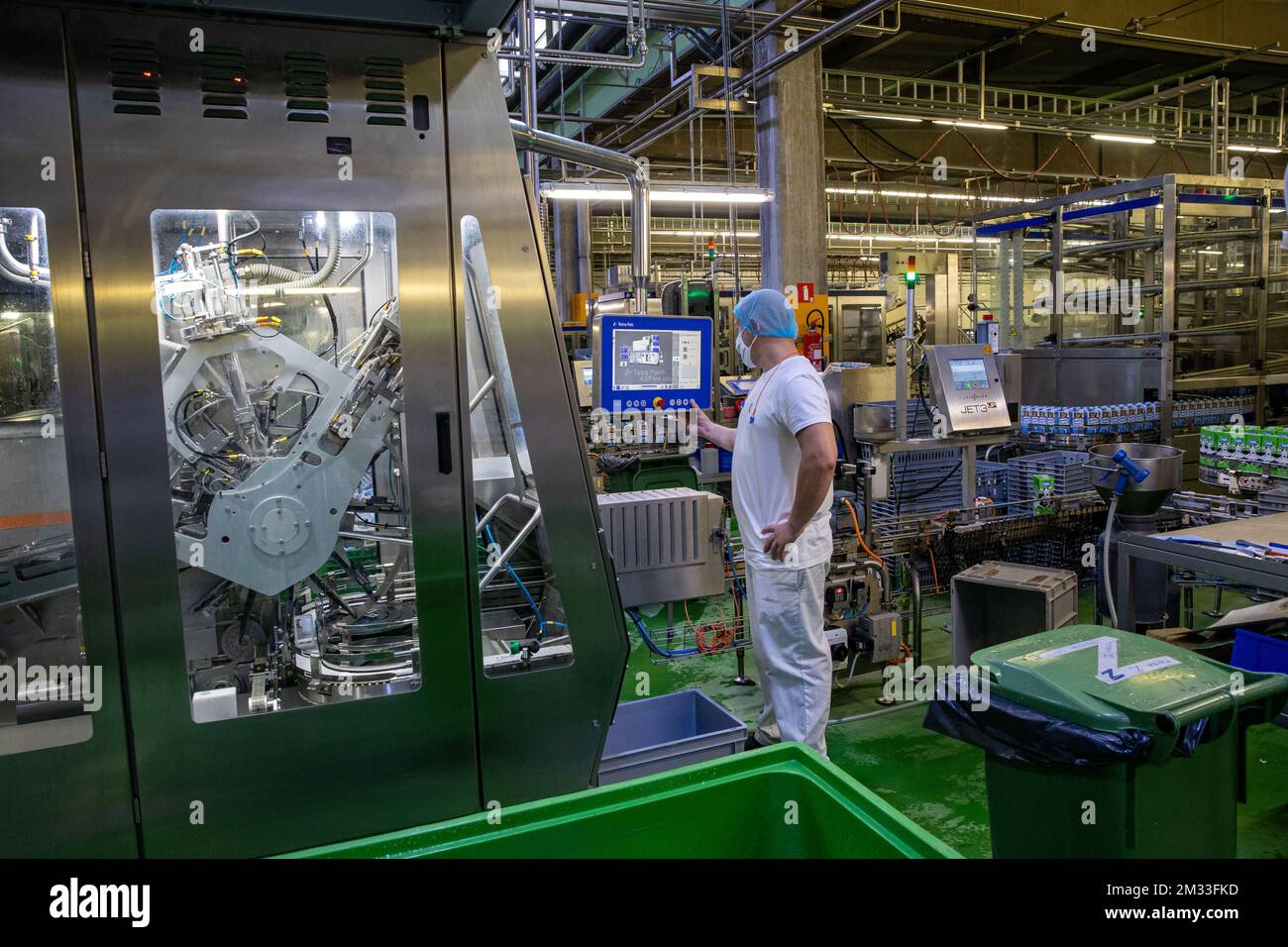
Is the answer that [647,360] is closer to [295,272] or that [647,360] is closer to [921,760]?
[295,272]

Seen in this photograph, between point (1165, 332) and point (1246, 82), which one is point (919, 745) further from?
point (1246, 82)

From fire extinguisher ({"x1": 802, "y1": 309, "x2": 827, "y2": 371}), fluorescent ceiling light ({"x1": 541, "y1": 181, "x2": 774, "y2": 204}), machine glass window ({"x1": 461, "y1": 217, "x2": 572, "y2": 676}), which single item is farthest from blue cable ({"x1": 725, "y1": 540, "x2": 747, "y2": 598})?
fluorescent ceiling light ({"x1": 541, "y1": 181, "x2": 774, "y2": 204})

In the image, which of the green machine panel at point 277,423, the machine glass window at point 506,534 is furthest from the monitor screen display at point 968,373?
the green machine panel at point 277,423

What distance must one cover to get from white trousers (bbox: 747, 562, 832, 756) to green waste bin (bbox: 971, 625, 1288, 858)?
99 centimetres

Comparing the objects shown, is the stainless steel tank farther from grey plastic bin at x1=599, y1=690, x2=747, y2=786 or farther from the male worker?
grey plastic bin at x1=599, y1=690, x2=747, y2=786

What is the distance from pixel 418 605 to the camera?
238 cm

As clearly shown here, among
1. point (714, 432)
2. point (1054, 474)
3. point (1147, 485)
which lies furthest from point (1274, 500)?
point (714, 432)

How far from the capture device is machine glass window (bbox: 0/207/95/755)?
2041 millimetres

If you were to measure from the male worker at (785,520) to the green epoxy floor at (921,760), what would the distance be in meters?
0.43

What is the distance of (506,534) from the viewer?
2580 millimetres

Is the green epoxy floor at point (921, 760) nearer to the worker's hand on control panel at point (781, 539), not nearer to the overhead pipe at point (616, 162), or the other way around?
the worker's hand on control panel at point (781, 539)

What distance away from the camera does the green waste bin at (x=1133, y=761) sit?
6.39ft

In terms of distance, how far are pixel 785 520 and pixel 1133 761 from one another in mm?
1381
